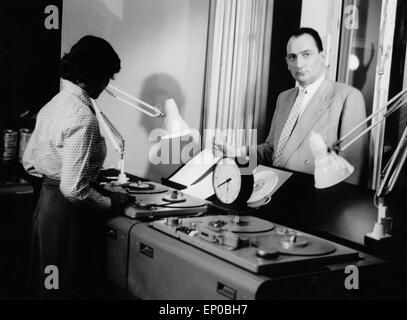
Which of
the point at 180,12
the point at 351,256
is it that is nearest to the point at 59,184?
the point at 351,256

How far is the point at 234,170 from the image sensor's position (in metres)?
2.12

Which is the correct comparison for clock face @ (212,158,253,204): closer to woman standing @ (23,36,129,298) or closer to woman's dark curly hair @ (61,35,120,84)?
woman standing @ (23,36,129,298)

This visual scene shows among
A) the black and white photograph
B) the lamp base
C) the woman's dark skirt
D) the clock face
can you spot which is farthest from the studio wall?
the clock face

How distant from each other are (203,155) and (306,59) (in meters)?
0.81

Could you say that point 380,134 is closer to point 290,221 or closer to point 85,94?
point 290,221

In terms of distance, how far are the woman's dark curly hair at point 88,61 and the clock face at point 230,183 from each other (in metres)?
0.66

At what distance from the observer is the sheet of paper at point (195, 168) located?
8.83ft

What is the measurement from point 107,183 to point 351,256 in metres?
1.37

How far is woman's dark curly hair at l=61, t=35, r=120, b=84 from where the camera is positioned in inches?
88.3

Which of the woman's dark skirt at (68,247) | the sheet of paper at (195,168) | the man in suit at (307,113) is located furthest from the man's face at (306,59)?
the woman's dark skirt at (68,247)

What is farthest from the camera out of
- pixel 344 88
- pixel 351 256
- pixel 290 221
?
pixel 344 88

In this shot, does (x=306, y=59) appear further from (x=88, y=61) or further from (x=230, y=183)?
(x=88, y=61)

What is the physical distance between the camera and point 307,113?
2863 millimetres

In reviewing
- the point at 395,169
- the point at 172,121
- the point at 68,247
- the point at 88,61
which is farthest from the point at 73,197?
the point at 172,121
